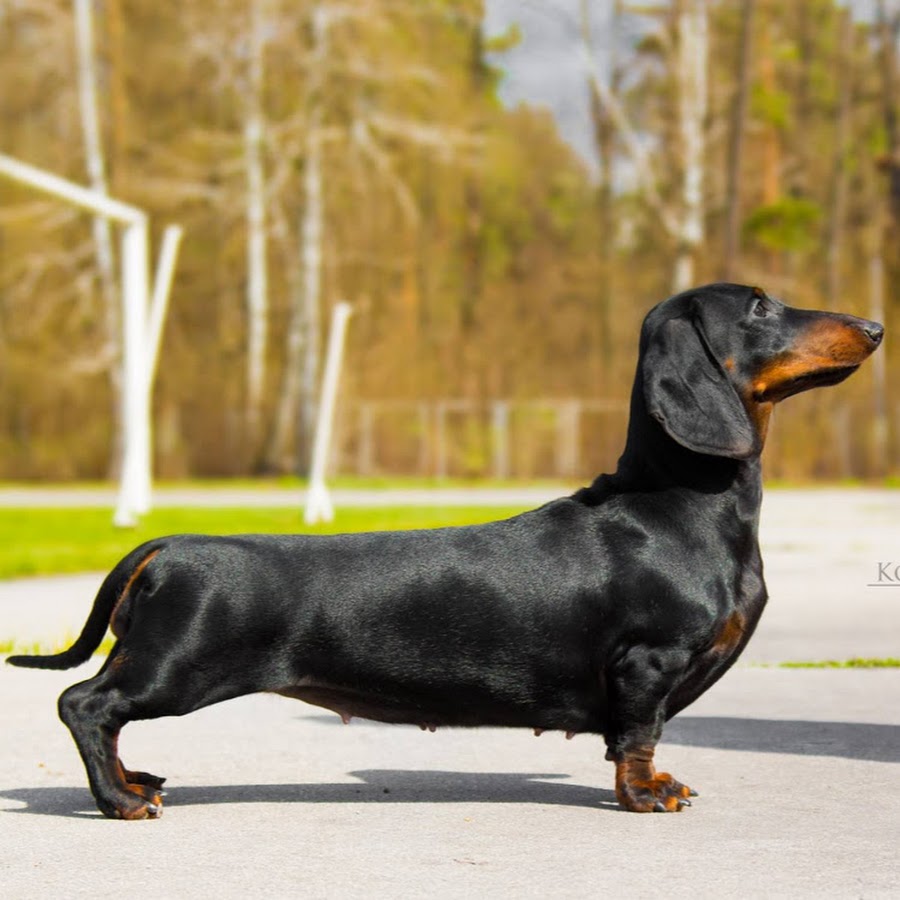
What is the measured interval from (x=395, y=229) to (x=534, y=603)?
38166 mm

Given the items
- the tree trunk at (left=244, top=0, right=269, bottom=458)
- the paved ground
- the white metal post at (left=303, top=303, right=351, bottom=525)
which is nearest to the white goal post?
the white metal post at (left=303, top=303, right=351, bottom=525)

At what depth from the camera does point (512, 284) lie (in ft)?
159

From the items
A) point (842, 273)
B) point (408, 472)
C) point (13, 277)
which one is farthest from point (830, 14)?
point (13, 277)

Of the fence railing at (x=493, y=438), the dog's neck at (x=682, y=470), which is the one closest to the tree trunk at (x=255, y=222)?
the fence railing at (x=493, y=438)

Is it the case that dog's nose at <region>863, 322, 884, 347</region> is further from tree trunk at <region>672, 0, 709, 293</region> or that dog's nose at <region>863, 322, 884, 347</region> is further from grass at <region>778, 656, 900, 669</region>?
tree trunk at <region>672, 0, 709, 293</region>

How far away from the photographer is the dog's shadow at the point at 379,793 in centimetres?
491

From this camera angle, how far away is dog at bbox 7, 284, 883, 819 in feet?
15.1

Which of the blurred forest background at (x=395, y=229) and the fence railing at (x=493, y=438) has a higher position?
the blurred forest background at (x=395, y=229)

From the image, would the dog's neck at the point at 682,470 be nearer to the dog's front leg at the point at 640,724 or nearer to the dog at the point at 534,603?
the dog at the point at 534,603

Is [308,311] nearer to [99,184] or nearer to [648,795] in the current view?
[99,184]

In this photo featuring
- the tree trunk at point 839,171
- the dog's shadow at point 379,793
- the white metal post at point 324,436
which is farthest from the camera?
the tree trunk at point 839,171

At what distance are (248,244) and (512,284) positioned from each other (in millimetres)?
12861

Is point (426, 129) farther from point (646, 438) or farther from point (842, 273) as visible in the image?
point (646, 438)

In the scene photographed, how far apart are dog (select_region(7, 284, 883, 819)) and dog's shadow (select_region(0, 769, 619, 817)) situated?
222 mm
